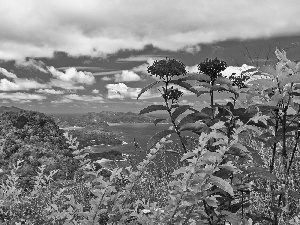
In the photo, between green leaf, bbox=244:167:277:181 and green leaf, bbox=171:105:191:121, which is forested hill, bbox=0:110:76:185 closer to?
green leaf, bbox=171:105:191:121

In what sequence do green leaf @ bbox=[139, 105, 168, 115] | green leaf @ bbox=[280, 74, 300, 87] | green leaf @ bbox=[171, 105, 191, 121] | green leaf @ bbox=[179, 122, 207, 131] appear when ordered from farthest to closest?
green leaf @ bbox=[139, 105, 168, 115], green leaf @ bbox=[171, 105, 191, 121], green leaf @ bbox=[179, 122, 207, 131], green leaf @ bbox=[280, 74, 300, 87]

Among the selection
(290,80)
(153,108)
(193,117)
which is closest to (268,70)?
(290,80)

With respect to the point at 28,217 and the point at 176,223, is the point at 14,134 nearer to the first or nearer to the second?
the point at 28,217

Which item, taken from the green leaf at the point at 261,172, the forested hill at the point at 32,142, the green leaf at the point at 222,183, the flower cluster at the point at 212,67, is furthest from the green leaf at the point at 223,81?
the forested hill at the point at 32,142

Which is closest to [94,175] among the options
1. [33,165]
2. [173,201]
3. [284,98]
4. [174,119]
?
[174,119]

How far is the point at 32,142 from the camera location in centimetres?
1997

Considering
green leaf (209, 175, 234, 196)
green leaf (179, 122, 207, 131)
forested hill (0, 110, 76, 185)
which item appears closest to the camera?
Result: green leaf (209, 175, 234, 196)

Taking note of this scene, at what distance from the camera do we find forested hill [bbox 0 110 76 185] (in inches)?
738

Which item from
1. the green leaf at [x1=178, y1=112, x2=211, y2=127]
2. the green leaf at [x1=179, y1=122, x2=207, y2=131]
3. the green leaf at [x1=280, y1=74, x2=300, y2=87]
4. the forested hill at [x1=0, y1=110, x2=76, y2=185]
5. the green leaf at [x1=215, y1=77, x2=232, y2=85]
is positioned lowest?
the forested hill at [x1=0, y1=110, x2=76, y2=185]

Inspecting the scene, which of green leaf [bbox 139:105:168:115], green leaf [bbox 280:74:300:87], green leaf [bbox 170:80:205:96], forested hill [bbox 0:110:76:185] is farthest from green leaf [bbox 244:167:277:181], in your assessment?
forested hill [bbox 0:110:76:185]

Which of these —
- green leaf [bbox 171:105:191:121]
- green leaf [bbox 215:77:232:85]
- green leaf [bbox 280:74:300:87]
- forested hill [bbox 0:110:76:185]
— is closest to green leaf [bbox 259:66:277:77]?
green leaf [bbox 280:74:300:87]

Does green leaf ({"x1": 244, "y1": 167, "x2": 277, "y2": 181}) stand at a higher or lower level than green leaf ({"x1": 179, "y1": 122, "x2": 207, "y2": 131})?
lower

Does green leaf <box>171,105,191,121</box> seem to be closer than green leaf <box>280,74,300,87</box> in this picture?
No

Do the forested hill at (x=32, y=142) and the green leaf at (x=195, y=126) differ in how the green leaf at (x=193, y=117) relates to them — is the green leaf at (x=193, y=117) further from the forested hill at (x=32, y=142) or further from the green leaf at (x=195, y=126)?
the forested hill at (x=32, y=142)
